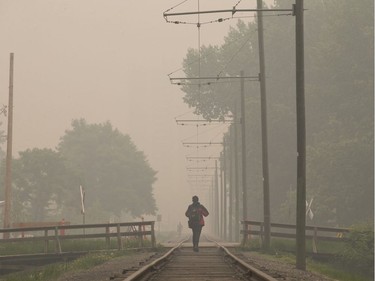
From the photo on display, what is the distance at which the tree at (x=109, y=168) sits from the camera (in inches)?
4833

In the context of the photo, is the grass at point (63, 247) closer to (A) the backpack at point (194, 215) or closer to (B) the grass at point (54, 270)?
(B) the grass at point (54, 270)

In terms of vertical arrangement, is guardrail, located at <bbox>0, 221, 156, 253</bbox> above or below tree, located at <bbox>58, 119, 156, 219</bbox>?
below

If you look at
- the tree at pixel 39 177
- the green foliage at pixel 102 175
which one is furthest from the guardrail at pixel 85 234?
the green foliage at pixel 102 175

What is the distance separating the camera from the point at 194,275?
57.4 feet

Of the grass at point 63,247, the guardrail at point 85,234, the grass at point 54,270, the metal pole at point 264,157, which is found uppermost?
the metal pole at point 264,157

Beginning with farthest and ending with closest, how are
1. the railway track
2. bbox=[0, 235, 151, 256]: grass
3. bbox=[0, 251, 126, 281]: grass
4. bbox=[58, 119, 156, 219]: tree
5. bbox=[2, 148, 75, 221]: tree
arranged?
1. bbox=[58, 119, 156, 219]: tree
2. bbox=[2, 148, 75, 221]: tree
3. bbox=[0, 235, 151, 256]: grass
4. bbox=[0, 251, 126, 281]: grass
5. the railway track

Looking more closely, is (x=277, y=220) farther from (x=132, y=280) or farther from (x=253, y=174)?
(x=132, y=280)

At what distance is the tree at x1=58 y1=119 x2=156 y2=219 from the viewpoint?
123 m

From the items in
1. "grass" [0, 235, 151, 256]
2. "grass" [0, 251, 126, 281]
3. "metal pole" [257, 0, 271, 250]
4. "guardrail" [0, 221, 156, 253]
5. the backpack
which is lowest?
"grass" [0, 251, 126, 281]

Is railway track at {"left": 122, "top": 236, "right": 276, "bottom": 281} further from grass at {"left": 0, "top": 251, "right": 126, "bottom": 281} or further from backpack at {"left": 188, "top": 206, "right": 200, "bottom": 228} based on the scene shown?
backpack at {"left": 188, "top": 206, "right": 200, "bottom": 228}

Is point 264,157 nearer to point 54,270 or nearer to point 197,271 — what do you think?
point 54,270

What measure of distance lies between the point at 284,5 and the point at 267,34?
138 inches

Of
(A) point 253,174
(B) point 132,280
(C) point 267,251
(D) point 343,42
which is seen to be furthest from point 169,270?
(A) point 253,174

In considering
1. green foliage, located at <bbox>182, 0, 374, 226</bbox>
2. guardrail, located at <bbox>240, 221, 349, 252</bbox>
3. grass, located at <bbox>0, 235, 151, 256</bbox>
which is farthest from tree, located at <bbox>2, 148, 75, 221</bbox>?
guardrail, located at <bbox>240, 221, 349, 252</bbox>
